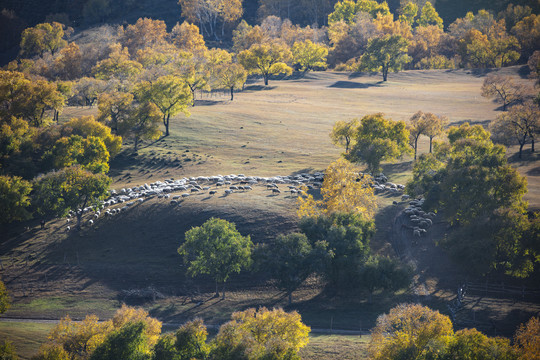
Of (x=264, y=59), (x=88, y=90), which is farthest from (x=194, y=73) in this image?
(x=264, y=59)

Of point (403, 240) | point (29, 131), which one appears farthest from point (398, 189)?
point (29, 131)

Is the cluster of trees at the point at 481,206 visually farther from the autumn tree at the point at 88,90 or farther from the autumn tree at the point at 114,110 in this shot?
the autumn tree at the point at 88,90

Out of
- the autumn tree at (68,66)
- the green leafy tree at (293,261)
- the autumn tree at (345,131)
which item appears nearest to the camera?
the green leafy tree at (293,261)

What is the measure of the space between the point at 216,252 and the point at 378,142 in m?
45.7

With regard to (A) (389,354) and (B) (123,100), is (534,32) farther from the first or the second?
(A) (389,354)

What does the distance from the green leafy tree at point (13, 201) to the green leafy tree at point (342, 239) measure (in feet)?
164

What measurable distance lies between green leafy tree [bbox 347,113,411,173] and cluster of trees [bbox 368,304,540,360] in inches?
2022

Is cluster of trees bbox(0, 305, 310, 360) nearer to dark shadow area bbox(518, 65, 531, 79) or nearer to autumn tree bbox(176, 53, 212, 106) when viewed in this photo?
autumn tree bbox(176, 53, 212, 106)

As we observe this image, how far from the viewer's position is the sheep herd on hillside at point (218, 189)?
83.9 metres

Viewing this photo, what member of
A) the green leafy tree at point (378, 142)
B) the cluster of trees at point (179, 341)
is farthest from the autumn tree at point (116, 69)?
the cluster of trees at point (179, 341)

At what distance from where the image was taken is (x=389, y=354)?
4247 centimetres

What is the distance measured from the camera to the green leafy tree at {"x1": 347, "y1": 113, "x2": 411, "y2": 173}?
94812mm

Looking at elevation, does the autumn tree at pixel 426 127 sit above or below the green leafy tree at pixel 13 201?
above

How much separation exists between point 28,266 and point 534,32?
200 metres
